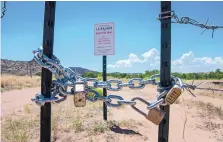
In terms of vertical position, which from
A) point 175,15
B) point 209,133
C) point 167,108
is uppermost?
point 175,15

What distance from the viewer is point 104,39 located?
22.4 feet

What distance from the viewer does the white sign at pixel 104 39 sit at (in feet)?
22.1

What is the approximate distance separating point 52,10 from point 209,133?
4730 mm

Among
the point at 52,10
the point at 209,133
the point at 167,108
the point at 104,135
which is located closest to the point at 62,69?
the point at 52,10

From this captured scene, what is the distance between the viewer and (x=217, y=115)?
8156 millimetres

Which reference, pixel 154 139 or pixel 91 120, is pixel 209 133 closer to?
pixel 154 139

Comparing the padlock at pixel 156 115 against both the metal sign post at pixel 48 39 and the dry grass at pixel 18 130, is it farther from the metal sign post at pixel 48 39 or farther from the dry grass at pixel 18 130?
the dry grass at pixel 18 130

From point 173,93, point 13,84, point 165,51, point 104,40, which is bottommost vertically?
point 13,84

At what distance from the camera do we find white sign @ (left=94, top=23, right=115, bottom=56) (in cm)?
675

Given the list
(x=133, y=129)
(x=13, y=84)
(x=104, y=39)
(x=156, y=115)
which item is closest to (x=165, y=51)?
(x=156, y=115)

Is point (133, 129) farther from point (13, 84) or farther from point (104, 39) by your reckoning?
point (13, 84)

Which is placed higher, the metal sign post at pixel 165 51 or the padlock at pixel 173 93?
the metal sign post at pixel 165 51

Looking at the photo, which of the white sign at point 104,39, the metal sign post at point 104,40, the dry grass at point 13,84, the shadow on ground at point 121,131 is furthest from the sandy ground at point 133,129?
the dry grass at point 13,84

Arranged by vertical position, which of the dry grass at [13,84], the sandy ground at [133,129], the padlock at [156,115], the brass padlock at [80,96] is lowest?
the sandy ground at [133,129]
